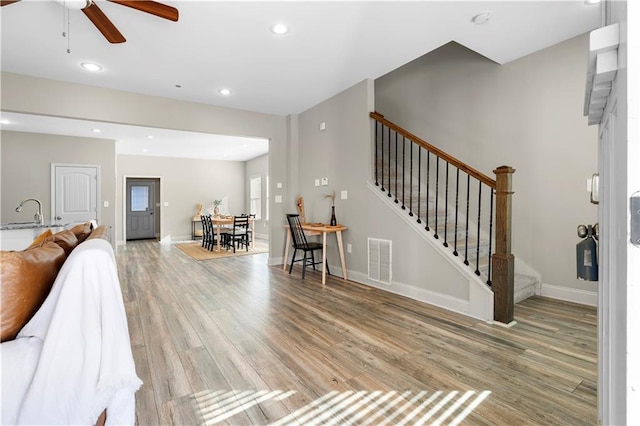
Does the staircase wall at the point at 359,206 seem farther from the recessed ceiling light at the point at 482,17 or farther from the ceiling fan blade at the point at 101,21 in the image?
the ceiling fan blade at the point at 101,21

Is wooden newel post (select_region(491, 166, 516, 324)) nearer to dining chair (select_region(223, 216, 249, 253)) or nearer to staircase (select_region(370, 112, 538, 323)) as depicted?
staircase (select_region(370, 112, 538, 323))

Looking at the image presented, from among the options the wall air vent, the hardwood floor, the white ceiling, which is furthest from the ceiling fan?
the wall air vent

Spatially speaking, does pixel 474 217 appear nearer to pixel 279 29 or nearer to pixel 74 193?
pixel 279 29

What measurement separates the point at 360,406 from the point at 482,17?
3.17 meters

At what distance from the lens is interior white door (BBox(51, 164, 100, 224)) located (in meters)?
6.47

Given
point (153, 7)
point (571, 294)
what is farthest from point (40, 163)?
point (571, 294)

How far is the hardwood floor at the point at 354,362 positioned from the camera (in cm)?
153

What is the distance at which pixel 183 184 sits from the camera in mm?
9742

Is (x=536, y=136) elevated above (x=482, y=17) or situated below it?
below

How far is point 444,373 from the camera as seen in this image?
1.87 metres

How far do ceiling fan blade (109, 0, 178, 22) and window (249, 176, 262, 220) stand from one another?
754 centimetres

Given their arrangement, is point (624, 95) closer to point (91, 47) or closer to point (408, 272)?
point (408, 272)

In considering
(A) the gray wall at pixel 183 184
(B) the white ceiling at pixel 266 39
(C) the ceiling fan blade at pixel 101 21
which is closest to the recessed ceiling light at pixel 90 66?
(B) the white ceiling at pixel 266 39

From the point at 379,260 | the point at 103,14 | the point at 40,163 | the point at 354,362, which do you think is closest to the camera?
the point at 354,362
